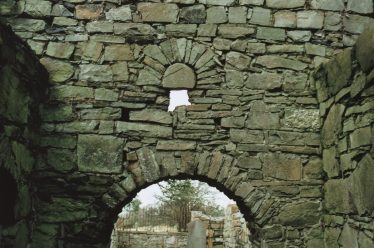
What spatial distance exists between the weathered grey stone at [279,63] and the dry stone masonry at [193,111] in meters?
0.01

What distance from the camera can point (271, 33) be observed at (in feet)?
13.9

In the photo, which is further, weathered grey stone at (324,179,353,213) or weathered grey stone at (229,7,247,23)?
weathered grey stone at (229,7,247,23)

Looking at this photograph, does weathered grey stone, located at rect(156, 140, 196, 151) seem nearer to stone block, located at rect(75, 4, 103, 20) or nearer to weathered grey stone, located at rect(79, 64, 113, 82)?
weathered grey stone, located at rect(79, 64, 113, 82)

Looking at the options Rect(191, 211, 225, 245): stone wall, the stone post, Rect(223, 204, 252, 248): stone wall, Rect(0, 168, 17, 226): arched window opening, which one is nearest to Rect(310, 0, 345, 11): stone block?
Rect(0, 168, 17, 226): arched window opening

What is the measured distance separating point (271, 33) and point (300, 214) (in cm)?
189

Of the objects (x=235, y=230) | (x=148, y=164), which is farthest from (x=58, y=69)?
(x=235, y=230)

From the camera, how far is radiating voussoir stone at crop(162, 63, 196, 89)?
4043 millimetres

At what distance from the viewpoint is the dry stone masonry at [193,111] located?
12.2ft

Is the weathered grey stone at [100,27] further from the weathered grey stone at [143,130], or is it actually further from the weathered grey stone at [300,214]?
the weathered grey stone at [300,214]

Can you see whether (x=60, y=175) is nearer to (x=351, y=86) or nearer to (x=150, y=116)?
(x=150, y=116)

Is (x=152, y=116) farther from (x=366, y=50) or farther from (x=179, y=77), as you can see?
(x=366, y=50)

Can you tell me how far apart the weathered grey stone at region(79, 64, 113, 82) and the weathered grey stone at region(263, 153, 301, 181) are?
1.79m

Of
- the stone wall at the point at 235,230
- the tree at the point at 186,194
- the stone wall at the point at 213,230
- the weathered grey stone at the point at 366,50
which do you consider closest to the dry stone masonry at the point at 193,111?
the weathered grey stone at the point at 366,50

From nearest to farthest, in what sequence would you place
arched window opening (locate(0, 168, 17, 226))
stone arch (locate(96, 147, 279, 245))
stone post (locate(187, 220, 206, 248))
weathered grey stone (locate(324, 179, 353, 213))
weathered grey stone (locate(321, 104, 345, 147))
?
arched window opening (locate(0, 168, 17, 226)) < weathered grey stone (locate(324, 179, 353, 213)) < weathered grey stone (locate(321, 104, 345, 147)) < stone arch (locate(96, 147, 279, 245)) < stone post (locate(187, 220, 206, 248))
